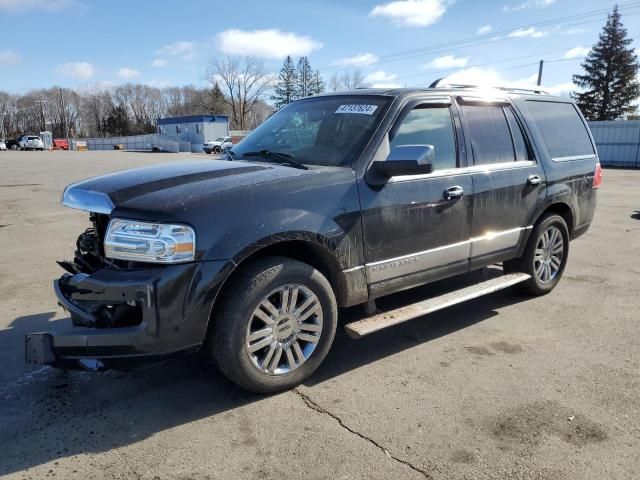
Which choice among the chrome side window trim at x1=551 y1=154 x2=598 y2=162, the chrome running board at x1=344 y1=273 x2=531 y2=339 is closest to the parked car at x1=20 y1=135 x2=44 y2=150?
the chrome side window trim at x1=551 y1=154 x2=598 y2=162

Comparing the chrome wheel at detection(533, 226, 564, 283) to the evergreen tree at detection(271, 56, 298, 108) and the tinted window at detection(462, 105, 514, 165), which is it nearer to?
the tinted window at detection(462, 105, 514, 165)

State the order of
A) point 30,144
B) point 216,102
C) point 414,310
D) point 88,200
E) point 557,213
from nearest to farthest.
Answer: point 88,200, point 414,310, point 557,213, point 30,144, point 216,102

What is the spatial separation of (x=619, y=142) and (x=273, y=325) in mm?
33209

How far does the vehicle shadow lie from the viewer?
111 inches

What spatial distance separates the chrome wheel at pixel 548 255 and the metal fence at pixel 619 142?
28.8m

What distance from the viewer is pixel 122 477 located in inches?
101

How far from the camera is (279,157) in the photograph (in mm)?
3979

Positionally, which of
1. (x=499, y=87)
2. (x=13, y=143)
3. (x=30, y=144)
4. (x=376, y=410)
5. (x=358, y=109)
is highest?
(x=13, y=143)

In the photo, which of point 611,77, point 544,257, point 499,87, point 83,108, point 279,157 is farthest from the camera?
point 83,108

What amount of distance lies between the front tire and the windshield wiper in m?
0.80

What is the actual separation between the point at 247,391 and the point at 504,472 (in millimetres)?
1605

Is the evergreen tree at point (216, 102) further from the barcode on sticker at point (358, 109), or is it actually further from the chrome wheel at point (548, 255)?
the barcode on sticker at point (358, 109)

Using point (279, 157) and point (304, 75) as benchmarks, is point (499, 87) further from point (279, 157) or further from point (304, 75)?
point (304, 75)

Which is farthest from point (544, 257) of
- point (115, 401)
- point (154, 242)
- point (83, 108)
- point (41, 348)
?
point (83, 108)
